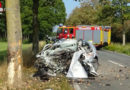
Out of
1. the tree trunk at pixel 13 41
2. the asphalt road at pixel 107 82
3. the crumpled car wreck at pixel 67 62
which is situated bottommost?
the asphalt road at pixel 107 82

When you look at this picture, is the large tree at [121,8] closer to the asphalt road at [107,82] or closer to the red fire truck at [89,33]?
the red fire truck at [89,33]

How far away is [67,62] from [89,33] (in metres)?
17.4

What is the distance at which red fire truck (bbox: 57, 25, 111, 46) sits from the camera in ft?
83.4

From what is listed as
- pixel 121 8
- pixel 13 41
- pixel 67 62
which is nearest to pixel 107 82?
pixel 67 62

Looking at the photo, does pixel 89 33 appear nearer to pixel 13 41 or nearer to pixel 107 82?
pixel 107 82

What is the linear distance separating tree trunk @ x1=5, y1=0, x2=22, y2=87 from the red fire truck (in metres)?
18.7

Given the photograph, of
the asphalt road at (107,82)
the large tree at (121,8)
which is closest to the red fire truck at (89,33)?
the large tree at (121,8)

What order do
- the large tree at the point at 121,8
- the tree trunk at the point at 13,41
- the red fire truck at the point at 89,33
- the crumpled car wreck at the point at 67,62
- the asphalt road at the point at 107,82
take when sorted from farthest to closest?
the large tree at the point at 121,8 < the red fire truck at the point at 89,33 < the crumpled car wreck at the point at 67,62 < the asphalt road at the point at 107,82 < the tree trunk at the point at 13,41

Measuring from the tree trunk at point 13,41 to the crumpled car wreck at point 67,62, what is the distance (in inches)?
75.6

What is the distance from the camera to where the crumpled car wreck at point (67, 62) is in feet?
27.7

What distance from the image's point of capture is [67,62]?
28.5ft

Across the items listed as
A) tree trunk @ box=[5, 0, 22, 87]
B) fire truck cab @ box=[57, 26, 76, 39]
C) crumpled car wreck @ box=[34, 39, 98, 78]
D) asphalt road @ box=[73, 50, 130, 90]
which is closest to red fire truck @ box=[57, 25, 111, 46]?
fire truck cab @ box=[57, 26, 76, 39]

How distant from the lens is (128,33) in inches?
1366

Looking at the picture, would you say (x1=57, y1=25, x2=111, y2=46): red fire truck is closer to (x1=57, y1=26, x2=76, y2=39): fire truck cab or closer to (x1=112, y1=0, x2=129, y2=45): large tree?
(x1=57, y1=26, x2=76, y2=39): fire truck cab
